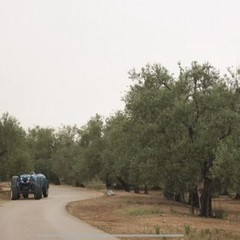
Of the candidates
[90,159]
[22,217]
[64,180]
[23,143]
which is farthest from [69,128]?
[22,217]

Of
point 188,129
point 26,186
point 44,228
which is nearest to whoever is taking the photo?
point 44,228

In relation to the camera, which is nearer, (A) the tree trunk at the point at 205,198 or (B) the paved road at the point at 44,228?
(B) the paved road at the point at 44,228

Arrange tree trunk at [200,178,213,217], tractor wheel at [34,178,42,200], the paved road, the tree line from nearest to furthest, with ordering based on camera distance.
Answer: the paved road → the tree line → tree trunk at [200,178,213,217] → tractor wheel at [34,178,42,200]

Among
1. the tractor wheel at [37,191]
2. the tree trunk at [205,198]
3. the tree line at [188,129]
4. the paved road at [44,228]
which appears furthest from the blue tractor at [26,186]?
the paved road at [44,228]

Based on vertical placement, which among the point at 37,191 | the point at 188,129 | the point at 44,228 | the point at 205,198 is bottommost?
the point at 44,228

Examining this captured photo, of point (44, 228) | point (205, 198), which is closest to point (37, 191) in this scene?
point (205, 198)

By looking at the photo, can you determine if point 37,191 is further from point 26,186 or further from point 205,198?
point 205,198

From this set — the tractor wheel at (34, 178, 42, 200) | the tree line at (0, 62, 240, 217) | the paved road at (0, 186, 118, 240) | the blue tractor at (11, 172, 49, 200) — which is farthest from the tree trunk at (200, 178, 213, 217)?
the blue tractor at (11, 172, 49, 200)

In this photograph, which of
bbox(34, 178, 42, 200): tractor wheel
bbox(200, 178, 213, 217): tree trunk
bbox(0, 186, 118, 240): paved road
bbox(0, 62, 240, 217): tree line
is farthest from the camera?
bbox(34, 178, 42, 200): tractor wheel

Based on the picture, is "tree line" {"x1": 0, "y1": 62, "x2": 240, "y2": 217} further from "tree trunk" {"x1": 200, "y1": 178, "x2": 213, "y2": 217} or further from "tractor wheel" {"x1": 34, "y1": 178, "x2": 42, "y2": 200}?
"tractor wheel" {"x1": 34, "y1": 178, "x2": 42, "y2": 200}

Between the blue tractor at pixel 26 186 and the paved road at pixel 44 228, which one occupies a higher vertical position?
the blue tractor at pixel 26 186

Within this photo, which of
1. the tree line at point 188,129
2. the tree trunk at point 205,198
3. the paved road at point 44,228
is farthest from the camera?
the tree trunk at point 205,198

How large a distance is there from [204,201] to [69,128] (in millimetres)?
77447

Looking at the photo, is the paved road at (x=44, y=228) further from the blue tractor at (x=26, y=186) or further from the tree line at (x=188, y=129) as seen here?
the blue tractor at (x=26, y=186)
